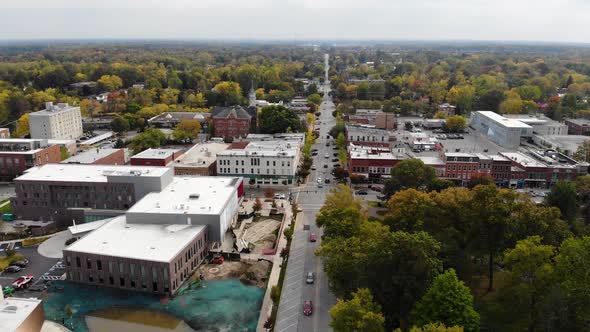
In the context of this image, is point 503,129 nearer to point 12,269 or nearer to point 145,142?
point 145,142

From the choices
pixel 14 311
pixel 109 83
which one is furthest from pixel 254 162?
pixel 109 83

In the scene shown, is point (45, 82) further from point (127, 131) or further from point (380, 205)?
point (380, 205)

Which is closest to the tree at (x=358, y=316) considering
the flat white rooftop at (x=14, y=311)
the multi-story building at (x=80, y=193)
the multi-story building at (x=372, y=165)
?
the flat white rooftop at (x=14, y=311)

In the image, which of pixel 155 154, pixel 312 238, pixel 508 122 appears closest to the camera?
pixel 312 238

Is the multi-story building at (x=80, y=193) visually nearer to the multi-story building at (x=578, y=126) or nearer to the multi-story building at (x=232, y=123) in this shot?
the multi-story building at (x=232, y=123)

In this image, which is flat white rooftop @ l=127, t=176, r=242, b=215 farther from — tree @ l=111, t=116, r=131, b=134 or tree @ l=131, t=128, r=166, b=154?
tree @ l=111, t=116, r=131, b=134

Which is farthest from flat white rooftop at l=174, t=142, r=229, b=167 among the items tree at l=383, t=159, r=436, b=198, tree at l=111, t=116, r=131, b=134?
tree at l=111, t=116, r=131, b=134
